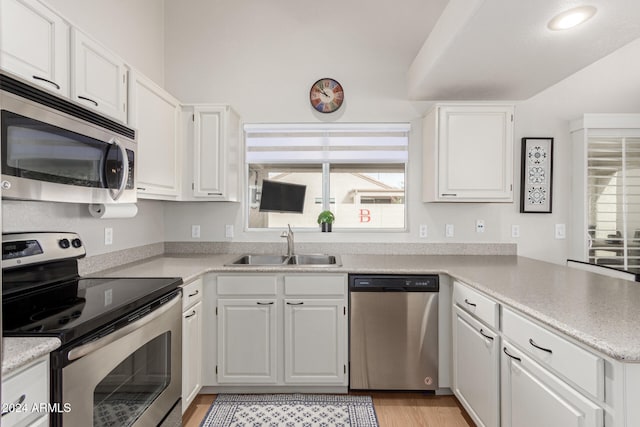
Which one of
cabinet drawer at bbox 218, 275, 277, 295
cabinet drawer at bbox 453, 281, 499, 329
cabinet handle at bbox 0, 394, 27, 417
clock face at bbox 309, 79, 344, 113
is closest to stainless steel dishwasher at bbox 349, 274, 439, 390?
cabinet drawer at bbox 453, 281, 499, 329

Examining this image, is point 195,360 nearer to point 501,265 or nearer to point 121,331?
point 121,331

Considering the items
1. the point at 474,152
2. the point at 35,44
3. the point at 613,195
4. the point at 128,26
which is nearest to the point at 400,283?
the point at 474,152

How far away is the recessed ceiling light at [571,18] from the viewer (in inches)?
62.9

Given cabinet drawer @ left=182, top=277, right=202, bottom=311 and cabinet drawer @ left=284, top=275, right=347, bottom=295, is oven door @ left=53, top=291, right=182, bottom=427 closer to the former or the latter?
cabinet drawer @ left=182, top=277, right=202, bottom=311

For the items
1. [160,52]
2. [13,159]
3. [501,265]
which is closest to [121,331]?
[13,159]

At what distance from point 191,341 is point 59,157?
1296 millimetres

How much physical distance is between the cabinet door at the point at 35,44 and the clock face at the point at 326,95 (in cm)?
182

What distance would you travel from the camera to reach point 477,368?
6.22 ft

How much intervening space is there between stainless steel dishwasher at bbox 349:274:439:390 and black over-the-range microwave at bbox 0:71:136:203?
60.3 inches

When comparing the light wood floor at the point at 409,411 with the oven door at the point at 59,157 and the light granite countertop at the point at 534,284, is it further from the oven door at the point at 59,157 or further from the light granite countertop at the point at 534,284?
the oven door at the point at 59,157

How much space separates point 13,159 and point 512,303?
6.43ft

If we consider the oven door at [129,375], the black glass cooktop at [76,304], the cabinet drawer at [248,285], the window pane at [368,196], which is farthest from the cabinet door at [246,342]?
the window pane at [368,196]

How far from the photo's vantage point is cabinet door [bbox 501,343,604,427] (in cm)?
113

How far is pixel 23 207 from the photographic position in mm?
1655
